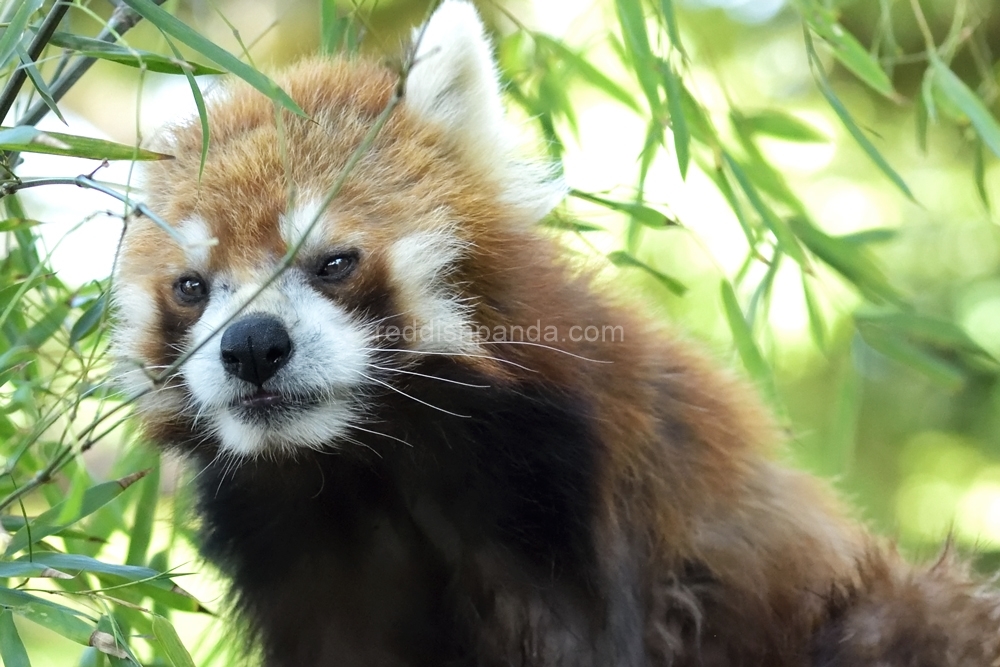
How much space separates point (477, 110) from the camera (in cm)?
260

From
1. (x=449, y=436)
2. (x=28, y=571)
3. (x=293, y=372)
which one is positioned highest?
(x=293, y=372)

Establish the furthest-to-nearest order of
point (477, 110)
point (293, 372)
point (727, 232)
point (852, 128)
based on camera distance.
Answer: point (727, 232) → point (477, 110) → point (852, 128) → point (293, 372)

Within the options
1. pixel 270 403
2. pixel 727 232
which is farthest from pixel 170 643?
pixel 727 232

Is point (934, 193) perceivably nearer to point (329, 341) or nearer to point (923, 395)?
point (923, 395)

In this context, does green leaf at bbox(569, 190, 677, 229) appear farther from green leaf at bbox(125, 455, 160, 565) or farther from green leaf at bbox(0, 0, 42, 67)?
green leaf at bbox(0, 0, 42, 67)

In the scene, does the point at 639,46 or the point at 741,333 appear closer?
the point at 639,46

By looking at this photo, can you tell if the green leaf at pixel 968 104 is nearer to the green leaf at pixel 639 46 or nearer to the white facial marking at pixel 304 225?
the green leaf at pixel 639 46

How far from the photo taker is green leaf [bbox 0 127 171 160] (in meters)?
1.64

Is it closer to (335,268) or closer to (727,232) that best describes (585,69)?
(335,268)

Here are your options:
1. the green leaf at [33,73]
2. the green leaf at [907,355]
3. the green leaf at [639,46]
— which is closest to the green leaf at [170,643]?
the green leaf at [33,73]

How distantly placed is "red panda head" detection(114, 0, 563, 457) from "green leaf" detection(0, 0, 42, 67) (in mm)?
502

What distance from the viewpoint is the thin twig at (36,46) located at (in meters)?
1.69

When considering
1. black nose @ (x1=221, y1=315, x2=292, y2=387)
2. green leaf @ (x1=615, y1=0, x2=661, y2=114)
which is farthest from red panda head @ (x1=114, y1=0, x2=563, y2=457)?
green leaf @ (x1=615, y1=0, x2=661, y2=114)

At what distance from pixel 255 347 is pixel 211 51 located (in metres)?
0.58
